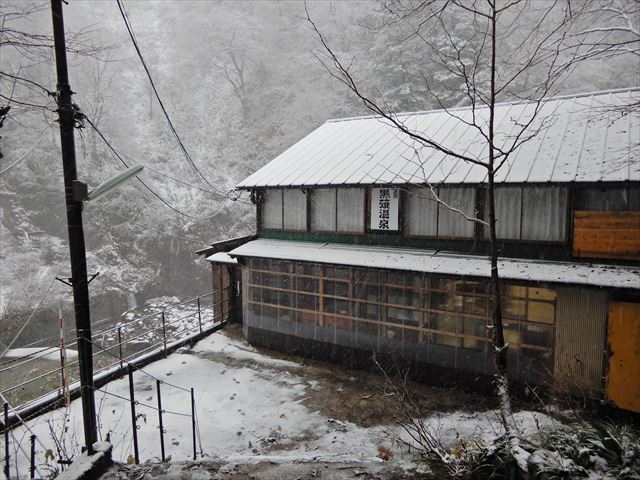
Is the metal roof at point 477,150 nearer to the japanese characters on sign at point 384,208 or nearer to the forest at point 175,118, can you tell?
the japanese characters on sign at point 384,208

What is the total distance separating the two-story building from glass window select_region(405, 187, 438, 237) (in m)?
0.03

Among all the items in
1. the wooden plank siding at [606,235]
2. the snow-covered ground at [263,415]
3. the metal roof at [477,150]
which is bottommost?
the snow-covered ground at [263,415]

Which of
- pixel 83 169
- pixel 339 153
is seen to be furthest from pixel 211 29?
pixel 339 153

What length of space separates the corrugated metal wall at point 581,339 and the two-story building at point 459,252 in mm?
28

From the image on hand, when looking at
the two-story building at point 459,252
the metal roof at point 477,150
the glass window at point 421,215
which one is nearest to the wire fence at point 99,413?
the two-story building at point 459,252

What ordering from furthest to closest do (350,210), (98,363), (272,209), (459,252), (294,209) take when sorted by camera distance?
(98,363), (272,209), (294,209), (350,210), (459,252)

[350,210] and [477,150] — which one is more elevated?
[477,150]

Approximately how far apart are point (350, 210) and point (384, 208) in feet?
4.19

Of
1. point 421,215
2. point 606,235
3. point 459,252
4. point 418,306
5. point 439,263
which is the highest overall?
point 421,215

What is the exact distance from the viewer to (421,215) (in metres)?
12.3

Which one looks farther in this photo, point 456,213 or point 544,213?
point 456,213

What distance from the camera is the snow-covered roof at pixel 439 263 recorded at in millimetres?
9039

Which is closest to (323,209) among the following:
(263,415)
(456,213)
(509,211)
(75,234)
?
(456,213)

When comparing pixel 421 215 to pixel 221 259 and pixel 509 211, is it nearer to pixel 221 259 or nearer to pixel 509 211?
pixel 509 211
